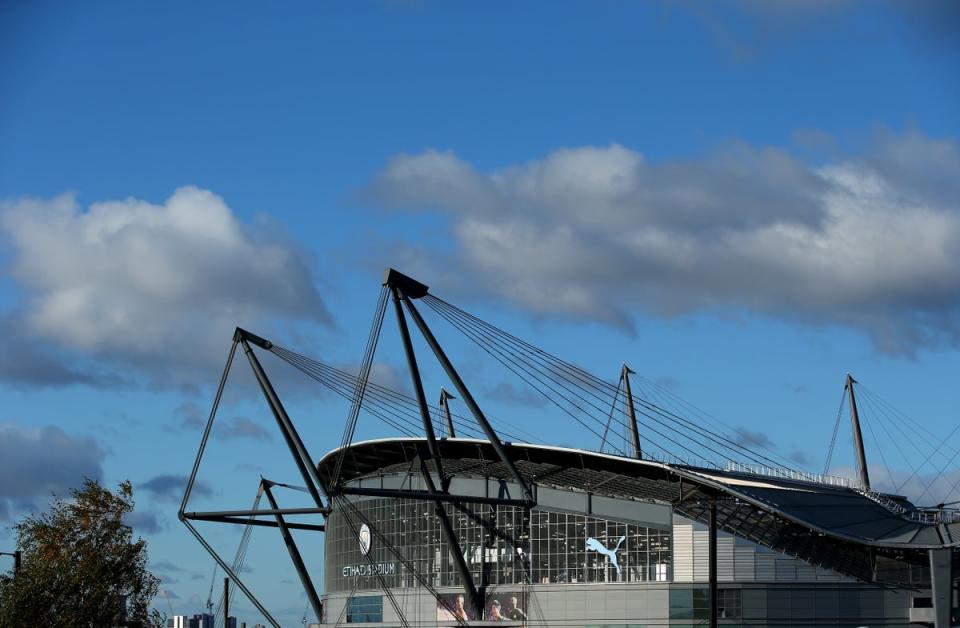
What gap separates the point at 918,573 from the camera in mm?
94688

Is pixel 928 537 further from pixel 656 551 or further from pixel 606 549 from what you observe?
pixel 606 549

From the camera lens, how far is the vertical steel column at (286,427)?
9306 cm

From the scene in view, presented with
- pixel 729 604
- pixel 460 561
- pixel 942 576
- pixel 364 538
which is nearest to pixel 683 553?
pixel 729 604

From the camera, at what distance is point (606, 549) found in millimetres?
95250

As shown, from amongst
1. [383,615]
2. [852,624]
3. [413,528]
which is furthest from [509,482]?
[852,624]

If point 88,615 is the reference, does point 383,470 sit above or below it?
above

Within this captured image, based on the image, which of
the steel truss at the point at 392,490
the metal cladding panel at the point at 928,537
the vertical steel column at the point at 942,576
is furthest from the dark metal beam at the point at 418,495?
the vertical steel column at the point at 942,576

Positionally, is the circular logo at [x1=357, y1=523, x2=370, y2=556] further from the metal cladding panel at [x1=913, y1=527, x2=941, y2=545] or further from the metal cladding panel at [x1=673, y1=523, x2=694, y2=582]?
the metal cladding panel at [x1=913, y1=527, x2=941, y2=545]

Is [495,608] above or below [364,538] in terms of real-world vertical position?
below

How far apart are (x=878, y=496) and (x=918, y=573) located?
18095mm

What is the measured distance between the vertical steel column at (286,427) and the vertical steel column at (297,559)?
732 centimetres

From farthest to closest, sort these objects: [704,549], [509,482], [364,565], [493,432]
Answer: [364,565], [509,482], [704,549], [493,432]

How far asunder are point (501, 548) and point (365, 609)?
15.6 meters

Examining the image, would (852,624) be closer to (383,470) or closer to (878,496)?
(878,496)
